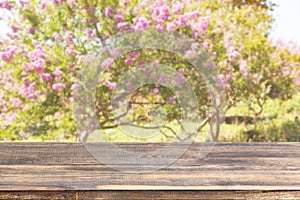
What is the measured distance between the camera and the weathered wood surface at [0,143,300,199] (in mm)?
1159

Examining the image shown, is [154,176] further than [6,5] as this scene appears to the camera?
No

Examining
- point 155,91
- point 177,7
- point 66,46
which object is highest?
point 177,7

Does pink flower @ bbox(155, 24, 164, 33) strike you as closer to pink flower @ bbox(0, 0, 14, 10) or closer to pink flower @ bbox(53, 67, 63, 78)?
pink flower @ bbox(53, 67, 63, 78)

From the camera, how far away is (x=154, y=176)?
1343 millimetres

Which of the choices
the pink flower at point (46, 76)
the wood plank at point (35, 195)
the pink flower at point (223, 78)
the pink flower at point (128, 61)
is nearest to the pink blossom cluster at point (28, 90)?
the pink flower at point (46, 76)

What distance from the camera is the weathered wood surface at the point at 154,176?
116 centimetres

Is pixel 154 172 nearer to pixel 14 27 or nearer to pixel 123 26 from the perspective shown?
pixel 123 26

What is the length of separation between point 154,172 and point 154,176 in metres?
0.07

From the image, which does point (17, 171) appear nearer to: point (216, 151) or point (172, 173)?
point (172, 173)

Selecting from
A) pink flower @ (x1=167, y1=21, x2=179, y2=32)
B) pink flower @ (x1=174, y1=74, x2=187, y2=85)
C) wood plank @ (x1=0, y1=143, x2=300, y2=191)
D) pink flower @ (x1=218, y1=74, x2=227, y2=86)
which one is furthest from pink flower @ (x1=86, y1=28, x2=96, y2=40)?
pink flower @ (x1=174, y1=74, x2=187, y2=85)

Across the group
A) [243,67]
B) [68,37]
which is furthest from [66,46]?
[243,67]

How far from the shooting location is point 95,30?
4.04m

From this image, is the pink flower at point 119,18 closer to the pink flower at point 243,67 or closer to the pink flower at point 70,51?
the pink flower at point 70,51

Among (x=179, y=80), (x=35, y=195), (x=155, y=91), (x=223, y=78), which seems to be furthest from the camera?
(x=223, y=78)
